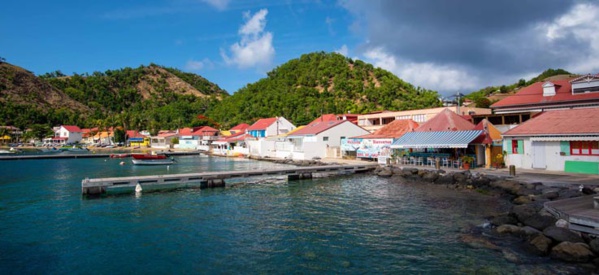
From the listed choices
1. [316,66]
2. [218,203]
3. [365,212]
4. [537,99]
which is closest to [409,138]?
[537,99]

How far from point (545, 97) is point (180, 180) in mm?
32910

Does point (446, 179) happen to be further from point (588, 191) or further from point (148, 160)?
point (148, 160)

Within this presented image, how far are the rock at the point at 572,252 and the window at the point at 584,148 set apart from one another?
14.6m

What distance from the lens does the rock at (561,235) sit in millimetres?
11445

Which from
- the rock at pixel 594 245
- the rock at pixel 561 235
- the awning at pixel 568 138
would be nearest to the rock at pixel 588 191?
the awning at pixel 568 138

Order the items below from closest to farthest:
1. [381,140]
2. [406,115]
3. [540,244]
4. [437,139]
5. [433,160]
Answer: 1. [540,244]
2. [437,139]
3. [433,160]
4. [381,140]
5. [406,115]

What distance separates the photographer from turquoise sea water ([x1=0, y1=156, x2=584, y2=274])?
11.4m

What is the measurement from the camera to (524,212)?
14.7m

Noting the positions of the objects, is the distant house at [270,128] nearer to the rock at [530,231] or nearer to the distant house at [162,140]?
the distant house at [162,140]

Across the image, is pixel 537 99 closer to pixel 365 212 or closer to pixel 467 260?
pixel 365 212

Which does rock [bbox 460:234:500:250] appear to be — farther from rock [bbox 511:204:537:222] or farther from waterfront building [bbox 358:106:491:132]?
waterfront building [bbox 358:106:491:132]

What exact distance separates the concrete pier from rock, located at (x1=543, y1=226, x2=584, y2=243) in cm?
2075

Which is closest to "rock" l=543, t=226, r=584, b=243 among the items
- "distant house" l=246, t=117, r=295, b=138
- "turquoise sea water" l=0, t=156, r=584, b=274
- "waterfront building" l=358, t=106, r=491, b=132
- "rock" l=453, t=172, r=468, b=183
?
"turquoise sea water" l=0, t=156, r=584, b=274

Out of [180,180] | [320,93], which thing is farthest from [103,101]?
[180,180]
